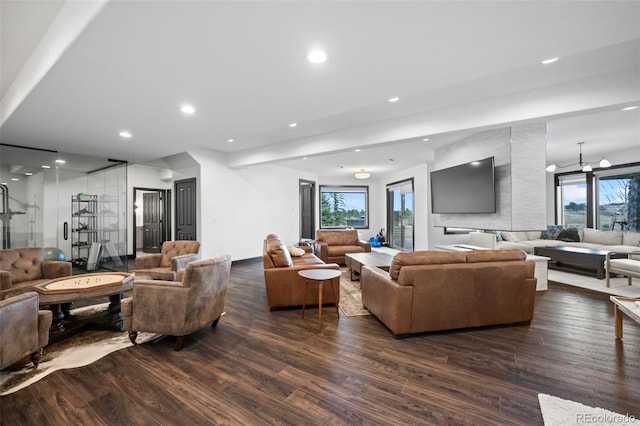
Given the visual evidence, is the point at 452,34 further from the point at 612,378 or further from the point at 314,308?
the point at 314,308

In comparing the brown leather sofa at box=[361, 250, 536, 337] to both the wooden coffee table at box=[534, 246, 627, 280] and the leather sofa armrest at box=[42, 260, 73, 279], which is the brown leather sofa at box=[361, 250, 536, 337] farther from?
the leather sofa armrest at box=[42, 260, 73, 279]

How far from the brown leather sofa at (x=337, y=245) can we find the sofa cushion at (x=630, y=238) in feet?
18.9

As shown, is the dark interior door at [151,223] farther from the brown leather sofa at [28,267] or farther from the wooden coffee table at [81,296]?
the wooden coffee table at [81,296]

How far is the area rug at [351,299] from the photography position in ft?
11.7

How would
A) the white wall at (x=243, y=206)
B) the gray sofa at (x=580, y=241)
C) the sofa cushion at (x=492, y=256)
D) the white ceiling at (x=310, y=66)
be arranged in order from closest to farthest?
the white ceiling at (x=310, y=66), the sofa cushion at (x=492, y=256), the gray sofa at (x=580, y=241), the white wall at (x=243, y=206)

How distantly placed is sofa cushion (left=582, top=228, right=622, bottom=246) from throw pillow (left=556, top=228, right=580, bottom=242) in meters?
0.20

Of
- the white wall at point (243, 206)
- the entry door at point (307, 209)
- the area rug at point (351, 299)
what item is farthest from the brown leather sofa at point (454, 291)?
the entry door at point (307, 209)

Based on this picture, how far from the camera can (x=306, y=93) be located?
3.00 metres

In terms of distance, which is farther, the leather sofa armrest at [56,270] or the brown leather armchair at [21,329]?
the leather sofa armrest at [56,270]

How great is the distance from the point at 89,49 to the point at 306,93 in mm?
1866

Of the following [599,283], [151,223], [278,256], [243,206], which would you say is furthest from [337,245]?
[151,223]

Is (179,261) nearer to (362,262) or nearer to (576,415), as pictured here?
(362,262)

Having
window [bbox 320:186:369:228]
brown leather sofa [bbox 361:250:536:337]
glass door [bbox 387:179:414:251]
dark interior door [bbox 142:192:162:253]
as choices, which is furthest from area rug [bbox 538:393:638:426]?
A: dark interior door [bbox 142:192:162:253]

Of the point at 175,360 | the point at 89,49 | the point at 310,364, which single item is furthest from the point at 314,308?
the point at 89,49
